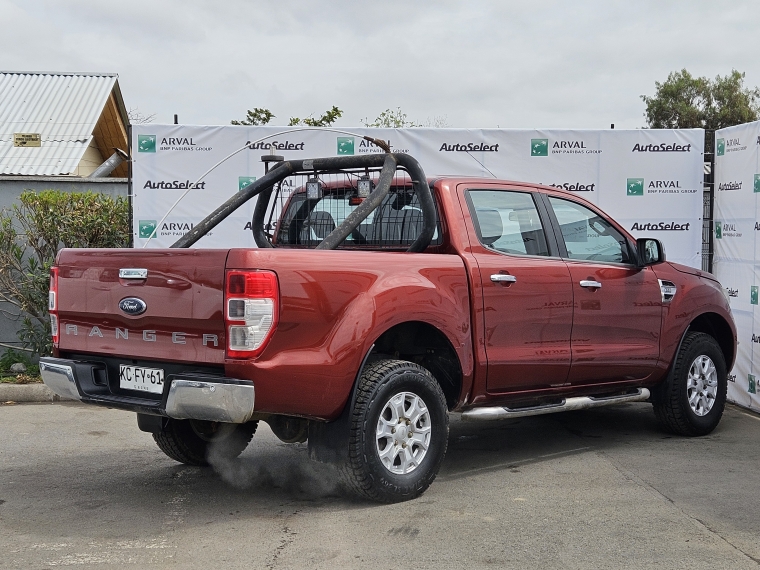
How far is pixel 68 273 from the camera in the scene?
5.38 metres

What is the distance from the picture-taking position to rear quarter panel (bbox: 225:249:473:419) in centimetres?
474

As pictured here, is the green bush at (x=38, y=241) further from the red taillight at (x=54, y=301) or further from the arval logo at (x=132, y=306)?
the arval logo at (x=132, y=306)

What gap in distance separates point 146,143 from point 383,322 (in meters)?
6.31

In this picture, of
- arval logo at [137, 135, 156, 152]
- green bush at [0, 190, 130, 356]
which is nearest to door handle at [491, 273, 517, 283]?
green bush at [0, 190, 130, 356]

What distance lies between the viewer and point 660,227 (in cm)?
1081

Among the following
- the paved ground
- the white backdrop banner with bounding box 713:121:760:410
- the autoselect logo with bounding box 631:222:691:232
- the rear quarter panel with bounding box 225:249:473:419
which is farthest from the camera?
the autoselect logo with bounding box 631:222:691:232

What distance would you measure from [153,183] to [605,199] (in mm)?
5279

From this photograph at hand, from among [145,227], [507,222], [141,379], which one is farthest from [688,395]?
[145,227]

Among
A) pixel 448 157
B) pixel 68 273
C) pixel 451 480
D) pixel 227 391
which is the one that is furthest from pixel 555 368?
pixel 448 157

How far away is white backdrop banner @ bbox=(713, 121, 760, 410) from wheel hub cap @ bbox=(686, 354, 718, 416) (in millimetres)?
1557

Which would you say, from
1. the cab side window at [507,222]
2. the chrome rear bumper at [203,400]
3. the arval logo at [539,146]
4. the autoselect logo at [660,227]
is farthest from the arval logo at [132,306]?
the autoselect logo at [660,227]

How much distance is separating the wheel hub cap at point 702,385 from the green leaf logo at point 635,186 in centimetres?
380

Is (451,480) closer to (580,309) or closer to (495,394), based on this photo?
(495,394)

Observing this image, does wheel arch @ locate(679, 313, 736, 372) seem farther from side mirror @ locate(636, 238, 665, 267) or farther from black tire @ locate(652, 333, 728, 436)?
side mirror @ locate(636, 238, 665, 267)
